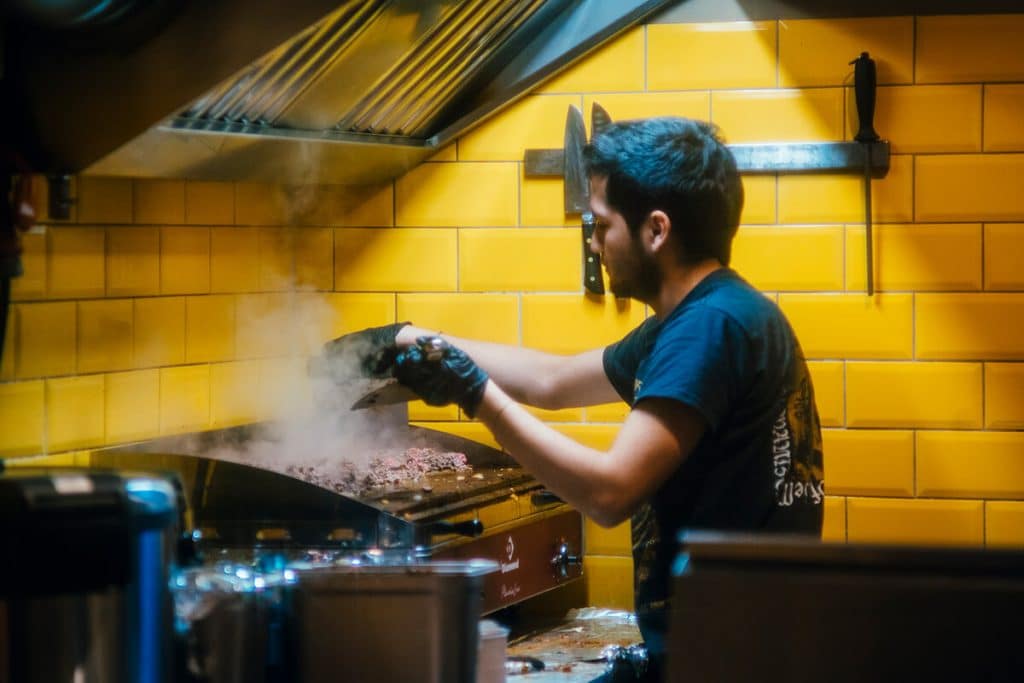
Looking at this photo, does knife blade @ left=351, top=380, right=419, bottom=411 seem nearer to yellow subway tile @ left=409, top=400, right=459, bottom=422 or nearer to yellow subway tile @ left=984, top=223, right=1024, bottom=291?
yellow subway tile @ left=409, top=400, right=459, bottom=422

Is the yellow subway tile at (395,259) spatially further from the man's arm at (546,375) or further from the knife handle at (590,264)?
the man's arm at (546,375)

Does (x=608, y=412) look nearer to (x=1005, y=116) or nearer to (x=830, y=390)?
(x=830, y=390)

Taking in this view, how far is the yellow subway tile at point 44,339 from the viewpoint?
2.10 m

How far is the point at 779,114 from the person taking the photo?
2.66 m

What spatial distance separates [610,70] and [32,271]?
1.21 meters

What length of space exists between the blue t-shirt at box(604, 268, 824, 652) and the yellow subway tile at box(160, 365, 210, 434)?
3.32 feet

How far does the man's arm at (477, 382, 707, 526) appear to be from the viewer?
1724mm

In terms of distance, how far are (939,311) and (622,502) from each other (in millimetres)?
1146

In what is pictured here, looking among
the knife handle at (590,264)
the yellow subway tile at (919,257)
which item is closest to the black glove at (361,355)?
the knife handle at (590,264)

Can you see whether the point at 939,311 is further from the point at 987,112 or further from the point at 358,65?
the point at 358,65

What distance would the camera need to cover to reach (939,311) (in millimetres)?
2617

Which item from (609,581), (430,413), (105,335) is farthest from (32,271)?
(609,581)

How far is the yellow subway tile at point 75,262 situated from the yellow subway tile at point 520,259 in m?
0.80

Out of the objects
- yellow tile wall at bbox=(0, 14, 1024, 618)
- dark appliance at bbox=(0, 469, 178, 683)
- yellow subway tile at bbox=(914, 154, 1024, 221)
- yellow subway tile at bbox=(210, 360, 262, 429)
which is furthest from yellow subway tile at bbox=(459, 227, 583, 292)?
dark appliance at bbox=(0, 469, 178, 683)
